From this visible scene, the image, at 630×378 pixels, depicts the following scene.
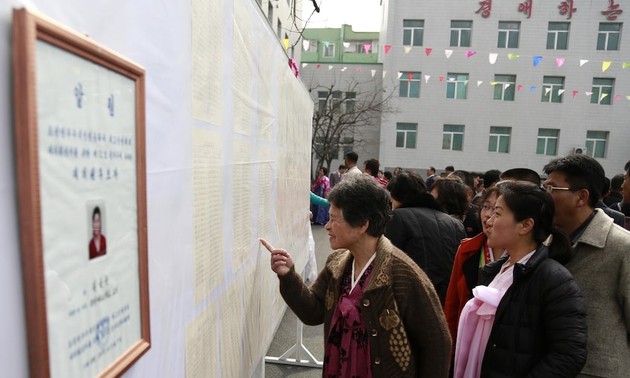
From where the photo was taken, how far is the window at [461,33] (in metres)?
20.4

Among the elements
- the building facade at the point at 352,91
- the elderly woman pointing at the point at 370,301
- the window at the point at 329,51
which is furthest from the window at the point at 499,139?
the elderly woman pointing at the point at 370,301

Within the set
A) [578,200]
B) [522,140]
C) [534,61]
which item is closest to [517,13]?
[534,61]

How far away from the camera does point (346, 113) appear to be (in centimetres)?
1972

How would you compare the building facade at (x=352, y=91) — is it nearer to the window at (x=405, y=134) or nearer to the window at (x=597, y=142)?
the window at (x=405, y=134)

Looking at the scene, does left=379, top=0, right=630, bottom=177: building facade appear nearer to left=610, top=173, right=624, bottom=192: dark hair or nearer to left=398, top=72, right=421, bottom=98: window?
left=398, top=72, right=421, bottom=98: window

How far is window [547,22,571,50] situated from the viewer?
784 inches

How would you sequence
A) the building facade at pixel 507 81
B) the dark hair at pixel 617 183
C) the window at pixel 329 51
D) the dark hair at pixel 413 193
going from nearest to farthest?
1. the dark hair at pixel 413 193
2. the dark hair at pixel 617 183
3. the building facade at pixel 507 81
4. the window at pixel 329 51

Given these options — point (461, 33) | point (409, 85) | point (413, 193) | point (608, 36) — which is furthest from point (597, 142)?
point (413, 193)

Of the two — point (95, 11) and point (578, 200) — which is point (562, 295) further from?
point (95, 11)

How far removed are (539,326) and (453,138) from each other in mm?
20562

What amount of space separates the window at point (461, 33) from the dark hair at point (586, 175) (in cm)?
2096

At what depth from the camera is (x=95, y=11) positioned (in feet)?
2.21

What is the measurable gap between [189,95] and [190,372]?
2.65 ft

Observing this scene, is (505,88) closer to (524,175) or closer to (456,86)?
(456,86)
